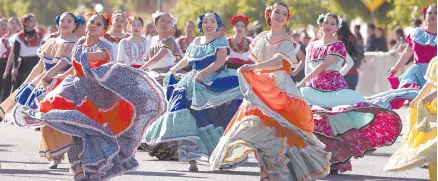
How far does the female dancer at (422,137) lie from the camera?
10.5 meters

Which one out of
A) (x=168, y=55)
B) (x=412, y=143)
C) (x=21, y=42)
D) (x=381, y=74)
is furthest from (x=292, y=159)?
(x=381, y=74)

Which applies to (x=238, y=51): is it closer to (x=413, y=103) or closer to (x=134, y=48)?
(x=134, y=48)

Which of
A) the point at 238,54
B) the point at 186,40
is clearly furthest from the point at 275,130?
the point at 238,54

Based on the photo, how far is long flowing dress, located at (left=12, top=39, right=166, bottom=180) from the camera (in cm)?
1121

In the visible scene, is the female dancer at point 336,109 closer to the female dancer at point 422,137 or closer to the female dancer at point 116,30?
the female dancer at point 422,137

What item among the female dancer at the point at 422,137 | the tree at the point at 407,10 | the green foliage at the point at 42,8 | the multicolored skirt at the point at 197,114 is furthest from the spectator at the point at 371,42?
the green foliage at the point at 42,8

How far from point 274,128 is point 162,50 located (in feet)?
12.0

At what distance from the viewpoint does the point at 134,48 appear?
51.7 ft

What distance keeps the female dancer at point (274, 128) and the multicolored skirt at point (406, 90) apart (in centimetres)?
303

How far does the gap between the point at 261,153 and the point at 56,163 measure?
2.84 metres

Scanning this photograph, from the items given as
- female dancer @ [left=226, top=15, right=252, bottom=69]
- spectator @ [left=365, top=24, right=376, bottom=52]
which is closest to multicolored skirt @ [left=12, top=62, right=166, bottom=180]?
female dancer @ [left=226, top=15, right=252, bottom=69]

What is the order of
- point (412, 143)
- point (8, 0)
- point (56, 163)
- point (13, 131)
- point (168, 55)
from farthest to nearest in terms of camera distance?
point (8, 0) → point (13, 131) → point (168, 55) → point (56, 163) → point (412, 143)

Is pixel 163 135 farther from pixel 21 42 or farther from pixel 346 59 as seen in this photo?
pixel 21 42

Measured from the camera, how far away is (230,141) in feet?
36.4
